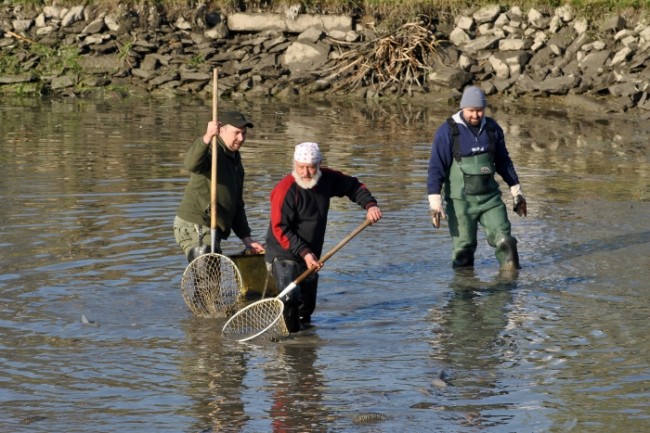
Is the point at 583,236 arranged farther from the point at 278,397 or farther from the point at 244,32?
the point at 244,32

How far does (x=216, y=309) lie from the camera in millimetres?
11547

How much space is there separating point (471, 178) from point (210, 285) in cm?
305

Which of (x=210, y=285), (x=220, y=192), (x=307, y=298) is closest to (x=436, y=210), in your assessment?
(x=307, y=298)

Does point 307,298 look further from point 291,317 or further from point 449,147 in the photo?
point 449,147

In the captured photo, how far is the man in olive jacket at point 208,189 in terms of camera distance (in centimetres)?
1139

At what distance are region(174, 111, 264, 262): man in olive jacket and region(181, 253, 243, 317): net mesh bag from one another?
0.69ft

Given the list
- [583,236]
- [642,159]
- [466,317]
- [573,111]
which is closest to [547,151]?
[642,159]

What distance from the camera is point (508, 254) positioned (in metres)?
13.2

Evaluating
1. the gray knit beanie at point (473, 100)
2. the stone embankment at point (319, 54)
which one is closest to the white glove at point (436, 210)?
the gray knit beanie at point (473, 100)

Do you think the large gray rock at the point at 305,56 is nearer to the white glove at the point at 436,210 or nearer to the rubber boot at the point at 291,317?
the white glove at the point at 436,210

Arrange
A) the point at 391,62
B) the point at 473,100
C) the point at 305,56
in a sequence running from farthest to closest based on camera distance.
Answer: the point at 305,56 < the point at 391,62 < the point at 473,100

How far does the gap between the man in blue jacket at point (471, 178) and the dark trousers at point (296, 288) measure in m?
2.10

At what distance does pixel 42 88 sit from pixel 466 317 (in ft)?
73.5

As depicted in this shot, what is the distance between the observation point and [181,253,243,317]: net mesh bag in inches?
448
